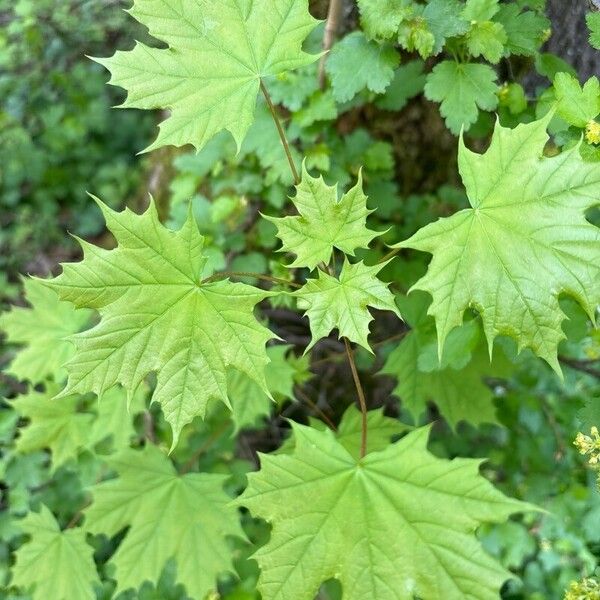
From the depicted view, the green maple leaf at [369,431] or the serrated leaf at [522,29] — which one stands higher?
the serrated leaf at [522,29]

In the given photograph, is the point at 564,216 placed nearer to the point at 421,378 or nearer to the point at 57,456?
the point at 421,378

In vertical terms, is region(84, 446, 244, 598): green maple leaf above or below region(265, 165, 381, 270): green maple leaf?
below

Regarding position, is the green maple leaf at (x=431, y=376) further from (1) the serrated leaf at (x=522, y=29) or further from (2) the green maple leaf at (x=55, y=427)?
(2) the green maple leaf at (x=55, y=427)

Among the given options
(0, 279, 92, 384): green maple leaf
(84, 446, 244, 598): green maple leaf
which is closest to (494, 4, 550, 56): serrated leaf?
(84, 446, 244, 598): green maple leaf

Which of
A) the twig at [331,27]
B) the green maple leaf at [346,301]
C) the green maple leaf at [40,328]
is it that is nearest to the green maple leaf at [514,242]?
the green maple leaf at [346,301]

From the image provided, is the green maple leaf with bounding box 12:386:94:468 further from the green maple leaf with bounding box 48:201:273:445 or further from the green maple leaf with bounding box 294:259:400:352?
the green maple leaf with bounding box 294:259:400:352

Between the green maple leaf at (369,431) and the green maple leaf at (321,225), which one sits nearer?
the green maple leaf at (321,225)
